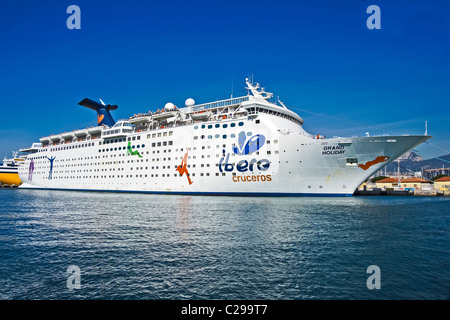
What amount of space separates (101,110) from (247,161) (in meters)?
38.3

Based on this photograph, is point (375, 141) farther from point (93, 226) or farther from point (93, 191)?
point (93, 191)

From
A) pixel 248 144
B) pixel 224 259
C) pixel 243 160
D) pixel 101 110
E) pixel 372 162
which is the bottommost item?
pixel 224 259

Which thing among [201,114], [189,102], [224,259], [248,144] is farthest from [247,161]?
[224,259]

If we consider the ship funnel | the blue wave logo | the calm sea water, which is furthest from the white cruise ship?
the calm sea water

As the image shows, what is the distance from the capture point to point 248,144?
31406 millimetres

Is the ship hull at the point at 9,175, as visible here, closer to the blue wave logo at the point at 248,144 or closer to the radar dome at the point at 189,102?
the radar dome at the point at 189,102

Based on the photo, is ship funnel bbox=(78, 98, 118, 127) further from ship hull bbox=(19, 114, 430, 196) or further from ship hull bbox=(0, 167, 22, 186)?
ship hull bbox=(0, 167, 22, 186)

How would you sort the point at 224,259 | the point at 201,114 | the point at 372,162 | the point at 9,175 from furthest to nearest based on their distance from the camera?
the point at 9,175 → the point at 201,114 → the point at 372,162 → the point at 224,259

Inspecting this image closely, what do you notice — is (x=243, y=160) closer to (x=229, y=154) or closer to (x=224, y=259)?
(x=229, y=154)

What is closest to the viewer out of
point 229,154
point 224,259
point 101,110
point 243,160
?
point 224,259

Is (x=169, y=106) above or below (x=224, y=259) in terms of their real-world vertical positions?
above

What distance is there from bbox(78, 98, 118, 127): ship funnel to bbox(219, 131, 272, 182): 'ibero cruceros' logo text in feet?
110

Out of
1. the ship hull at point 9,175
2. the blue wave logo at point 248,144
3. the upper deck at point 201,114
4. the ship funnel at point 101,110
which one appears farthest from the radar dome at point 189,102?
the ship hull at point 9,175

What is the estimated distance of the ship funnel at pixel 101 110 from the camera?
55.4 meters
